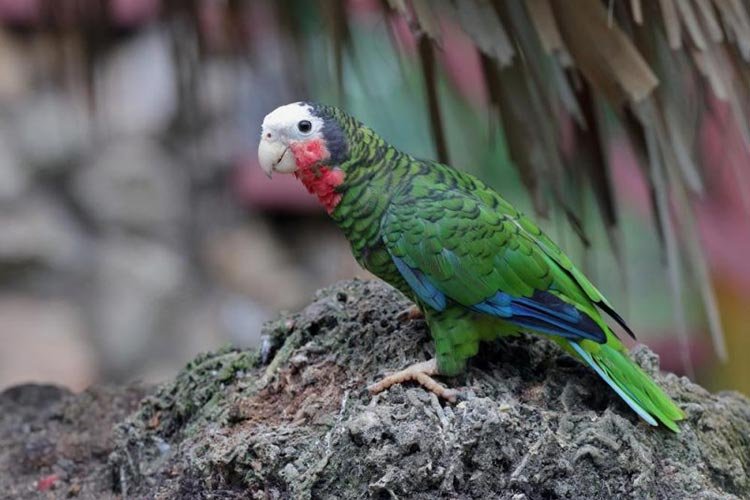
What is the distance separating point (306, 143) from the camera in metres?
1.83

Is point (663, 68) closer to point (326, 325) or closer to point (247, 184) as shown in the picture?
point (326, 325)

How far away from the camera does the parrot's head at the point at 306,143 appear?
1819mm

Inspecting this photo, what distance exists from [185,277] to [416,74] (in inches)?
120

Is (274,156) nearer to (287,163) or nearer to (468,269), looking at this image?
(287,163)

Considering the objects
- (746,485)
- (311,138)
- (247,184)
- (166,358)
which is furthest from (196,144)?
(746,485)

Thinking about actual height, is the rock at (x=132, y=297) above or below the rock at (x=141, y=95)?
below

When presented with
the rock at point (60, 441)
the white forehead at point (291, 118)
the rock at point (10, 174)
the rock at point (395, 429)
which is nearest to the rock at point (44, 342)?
the rock at point (10, 174)

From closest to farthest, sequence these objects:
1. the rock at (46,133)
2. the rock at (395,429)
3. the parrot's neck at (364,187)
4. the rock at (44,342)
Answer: the rock at (395,429), the parrot's neck at (364,187), the rock at (44,342), the rock at (46,133)

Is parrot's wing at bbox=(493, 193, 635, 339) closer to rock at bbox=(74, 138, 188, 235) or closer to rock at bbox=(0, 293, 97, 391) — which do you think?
rock at bbox=(0, 293, 97, 391)

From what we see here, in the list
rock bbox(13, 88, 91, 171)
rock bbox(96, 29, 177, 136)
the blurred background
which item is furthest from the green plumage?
rock bbox(13, 88, 91, 171)

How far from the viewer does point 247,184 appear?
18.0 feet

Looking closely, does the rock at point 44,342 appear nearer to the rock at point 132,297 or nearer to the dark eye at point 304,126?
the rock at point 132,297

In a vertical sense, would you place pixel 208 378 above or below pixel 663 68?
below

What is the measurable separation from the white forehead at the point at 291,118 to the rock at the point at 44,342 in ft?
11.1
